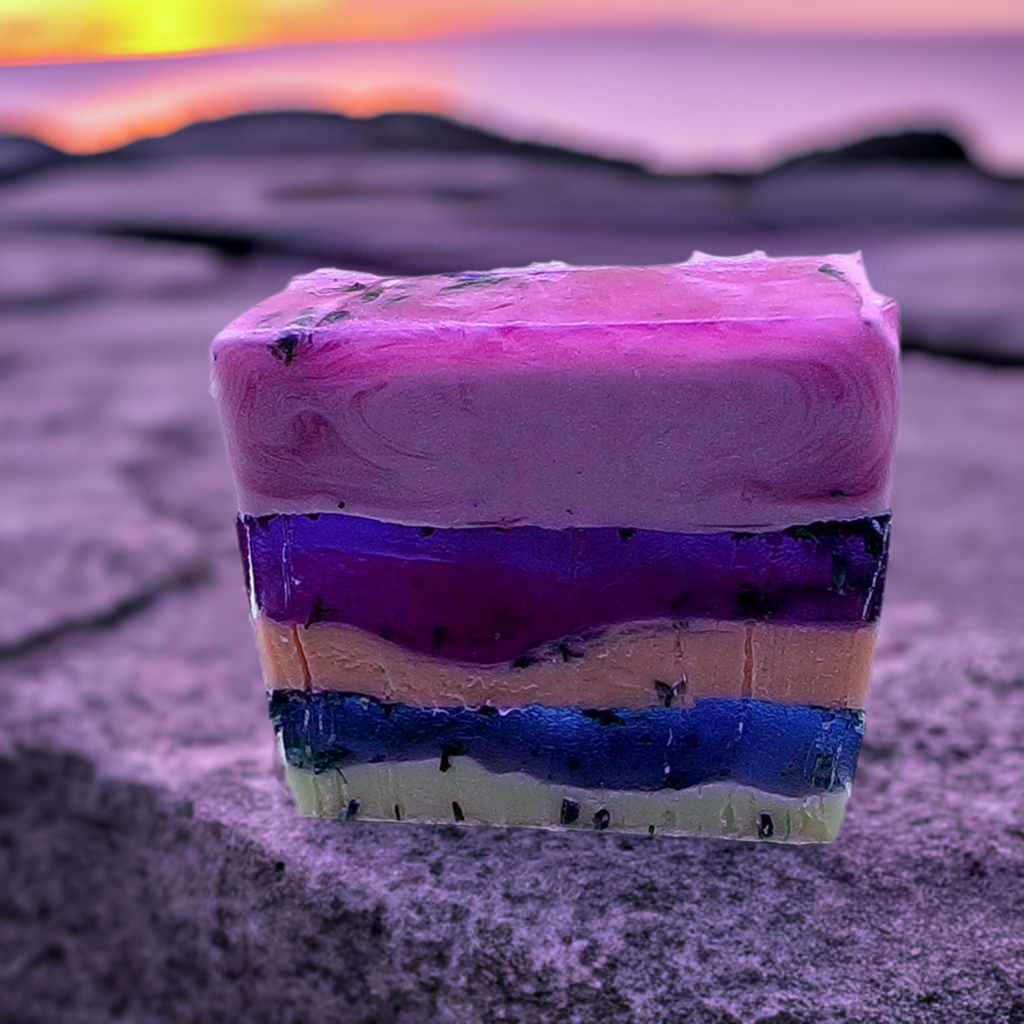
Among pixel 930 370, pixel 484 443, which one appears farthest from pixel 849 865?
pixel 930 370

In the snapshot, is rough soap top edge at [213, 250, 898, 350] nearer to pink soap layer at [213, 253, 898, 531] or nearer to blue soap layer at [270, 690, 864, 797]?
pink soap layer at [213, 253, 898, 531]

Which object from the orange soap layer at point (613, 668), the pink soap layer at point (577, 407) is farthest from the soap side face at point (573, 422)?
the orange soap layer at point (613, 668)

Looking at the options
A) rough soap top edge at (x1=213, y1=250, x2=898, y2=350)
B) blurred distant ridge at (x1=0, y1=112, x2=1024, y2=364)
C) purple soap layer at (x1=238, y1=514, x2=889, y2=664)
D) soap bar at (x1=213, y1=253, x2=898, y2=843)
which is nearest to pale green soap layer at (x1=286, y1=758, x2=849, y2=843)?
soap bar at (x1=213, y1=253, x2=898, y2=843)

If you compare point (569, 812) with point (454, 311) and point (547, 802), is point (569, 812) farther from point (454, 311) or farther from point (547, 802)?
point (454, 311)

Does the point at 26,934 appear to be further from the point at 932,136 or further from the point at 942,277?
the point at 932,136

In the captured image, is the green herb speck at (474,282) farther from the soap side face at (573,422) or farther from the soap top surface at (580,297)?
the soap side face at (573,422)

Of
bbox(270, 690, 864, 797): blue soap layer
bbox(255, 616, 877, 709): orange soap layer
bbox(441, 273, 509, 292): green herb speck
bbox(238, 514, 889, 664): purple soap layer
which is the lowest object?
bbox(270, 690, 864, 797): blue soap layer
